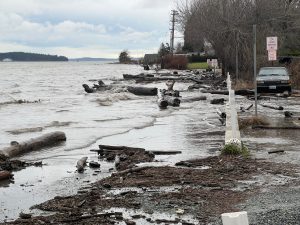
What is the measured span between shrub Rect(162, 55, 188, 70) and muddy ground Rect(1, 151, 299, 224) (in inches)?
3181

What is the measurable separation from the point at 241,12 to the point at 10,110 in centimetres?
2327

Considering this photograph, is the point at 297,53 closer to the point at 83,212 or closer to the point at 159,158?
the point at 159,158

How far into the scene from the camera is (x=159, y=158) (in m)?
11.5

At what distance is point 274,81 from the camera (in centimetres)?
2967

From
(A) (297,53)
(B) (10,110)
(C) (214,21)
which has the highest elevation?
(C) (214,21)

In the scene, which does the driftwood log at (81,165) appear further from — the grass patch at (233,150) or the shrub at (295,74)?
the shrub at (295,74)

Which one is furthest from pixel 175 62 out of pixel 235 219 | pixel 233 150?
pixel 235 219

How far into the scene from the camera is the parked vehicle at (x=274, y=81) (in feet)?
96.7

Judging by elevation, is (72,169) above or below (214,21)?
below

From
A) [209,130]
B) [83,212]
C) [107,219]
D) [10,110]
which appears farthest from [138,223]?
[10,110]

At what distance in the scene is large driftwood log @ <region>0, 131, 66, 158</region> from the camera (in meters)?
12.9

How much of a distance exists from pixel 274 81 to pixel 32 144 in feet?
61.5

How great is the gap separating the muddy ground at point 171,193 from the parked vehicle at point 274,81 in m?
19.9

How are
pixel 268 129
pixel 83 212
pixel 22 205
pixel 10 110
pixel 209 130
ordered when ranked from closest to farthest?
1. pixel 83 212
2. pixel 22 205
3. pixel 268 129
4. pixel 209 130
5. pixel 10 110
